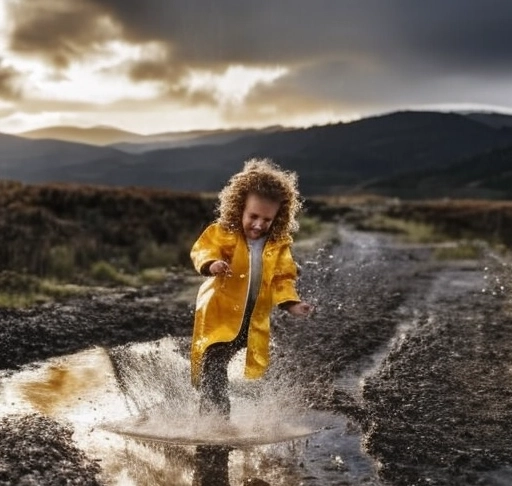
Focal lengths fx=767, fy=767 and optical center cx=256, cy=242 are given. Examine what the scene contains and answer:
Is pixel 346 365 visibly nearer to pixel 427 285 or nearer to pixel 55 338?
pixel 55 338

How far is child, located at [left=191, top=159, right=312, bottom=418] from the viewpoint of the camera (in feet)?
15.6

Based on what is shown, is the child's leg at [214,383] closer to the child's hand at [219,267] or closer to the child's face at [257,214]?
the child's hand at [219,267]

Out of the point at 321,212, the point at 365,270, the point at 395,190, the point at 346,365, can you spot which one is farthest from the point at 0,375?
the point at 395,190

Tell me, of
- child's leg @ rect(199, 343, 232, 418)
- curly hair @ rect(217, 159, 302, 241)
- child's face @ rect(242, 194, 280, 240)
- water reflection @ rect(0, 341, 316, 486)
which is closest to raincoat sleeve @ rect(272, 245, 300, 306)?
curly hair @ rect(217, 159, 302, 241)

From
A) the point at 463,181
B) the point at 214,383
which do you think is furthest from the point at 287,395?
the point at 463,181

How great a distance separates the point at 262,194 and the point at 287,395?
158 centimetres

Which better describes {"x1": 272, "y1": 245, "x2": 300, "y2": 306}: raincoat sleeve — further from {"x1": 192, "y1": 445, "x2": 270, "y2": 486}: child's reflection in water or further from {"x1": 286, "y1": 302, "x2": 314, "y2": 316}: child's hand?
{"x1": 192, "y1": 445, "x2": 270, "y2": 486}: child's reflection in water

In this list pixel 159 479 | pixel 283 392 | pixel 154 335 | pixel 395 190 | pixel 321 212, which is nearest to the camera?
pixel 159 479

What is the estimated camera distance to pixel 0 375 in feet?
19.2

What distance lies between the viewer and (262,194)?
15.8 ft

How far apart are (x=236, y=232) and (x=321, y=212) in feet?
106

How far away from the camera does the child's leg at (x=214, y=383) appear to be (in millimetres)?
4824

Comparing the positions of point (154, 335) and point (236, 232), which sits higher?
point (236, 232)

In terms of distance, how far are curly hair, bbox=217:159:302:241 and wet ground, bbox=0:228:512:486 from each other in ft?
4.06
